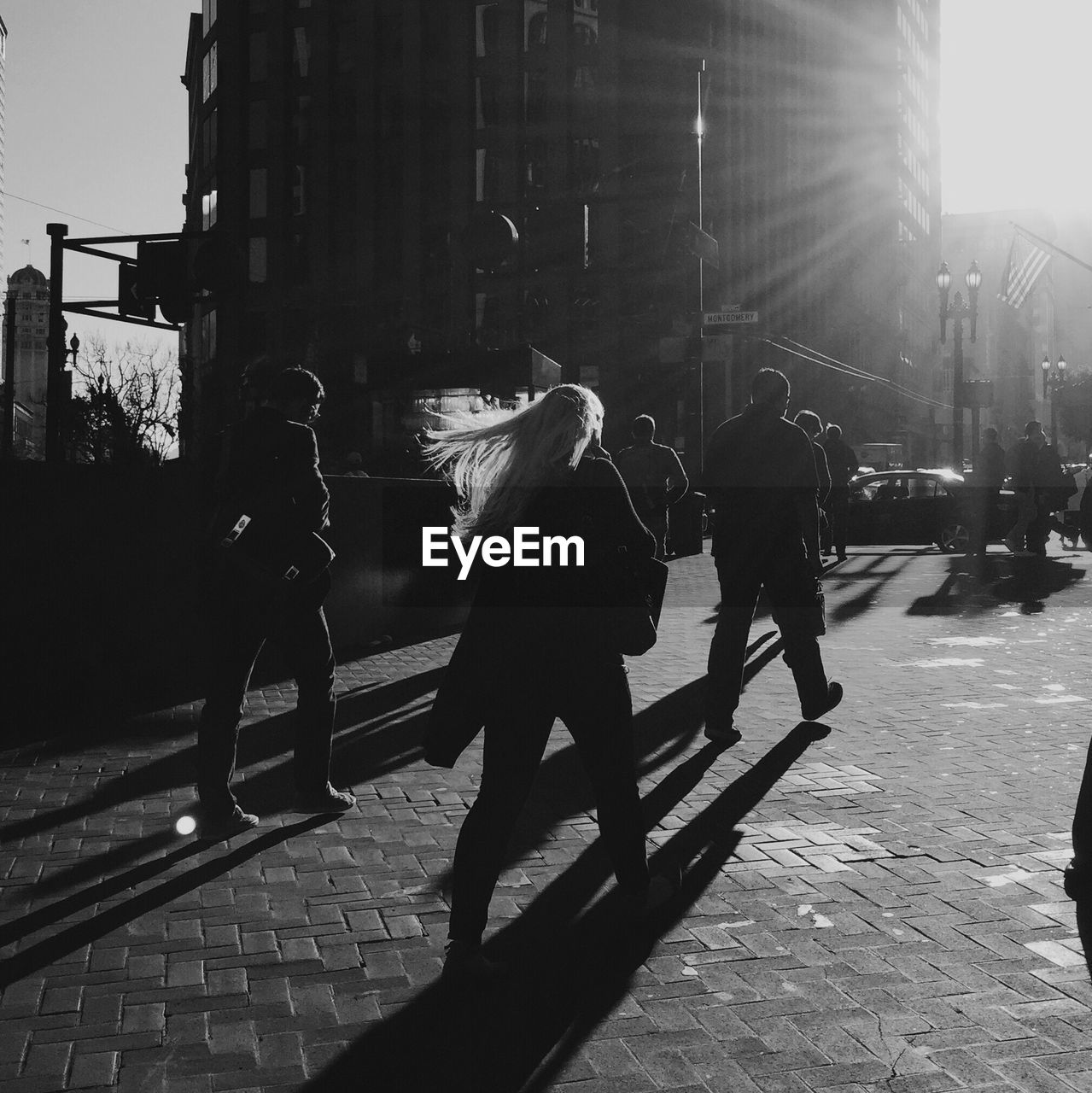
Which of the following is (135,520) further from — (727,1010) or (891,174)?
(891,174)

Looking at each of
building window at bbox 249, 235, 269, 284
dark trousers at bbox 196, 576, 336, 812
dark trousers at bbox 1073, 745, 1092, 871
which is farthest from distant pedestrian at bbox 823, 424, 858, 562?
building window at bbox 249, 235, 269, 284

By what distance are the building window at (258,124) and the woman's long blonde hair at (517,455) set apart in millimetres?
47848

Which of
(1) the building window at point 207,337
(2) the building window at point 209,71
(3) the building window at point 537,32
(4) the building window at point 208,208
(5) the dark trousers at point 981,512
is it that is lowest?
(5) the dark trousers at point 981,512

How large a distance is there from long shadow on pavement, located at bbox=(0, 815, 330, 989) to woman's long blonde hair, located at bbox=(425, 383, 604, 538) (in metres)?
1.71

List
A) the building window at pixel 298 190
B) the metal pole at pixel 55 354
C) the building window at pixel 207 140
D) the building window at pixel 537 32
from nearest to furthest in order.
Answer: the metal pole at pixel 55 354
the building window at pixel 537 32
the building window at pixel 298 190
the building window at pixel 207 140

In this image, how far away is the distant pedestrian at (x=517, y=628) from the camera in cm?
380

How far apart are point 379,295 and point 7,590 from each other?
129 ft

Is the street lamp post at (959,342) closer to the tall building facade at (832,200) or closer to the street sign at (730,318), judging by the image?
the street sign at (730,318)

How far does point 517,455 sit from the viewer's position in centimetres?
383

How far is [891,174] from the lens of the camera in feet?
282

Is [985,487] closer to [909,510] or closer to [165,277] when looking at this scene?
[909,510]

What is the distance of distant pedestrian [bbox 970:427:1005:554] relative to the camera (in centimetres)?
2186

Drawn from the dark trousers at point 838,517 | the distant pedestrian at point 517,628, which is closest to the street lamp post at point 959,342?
the dark trousers at point 838,517

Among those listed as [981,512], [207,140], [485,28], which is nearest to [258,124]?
[485,28]
